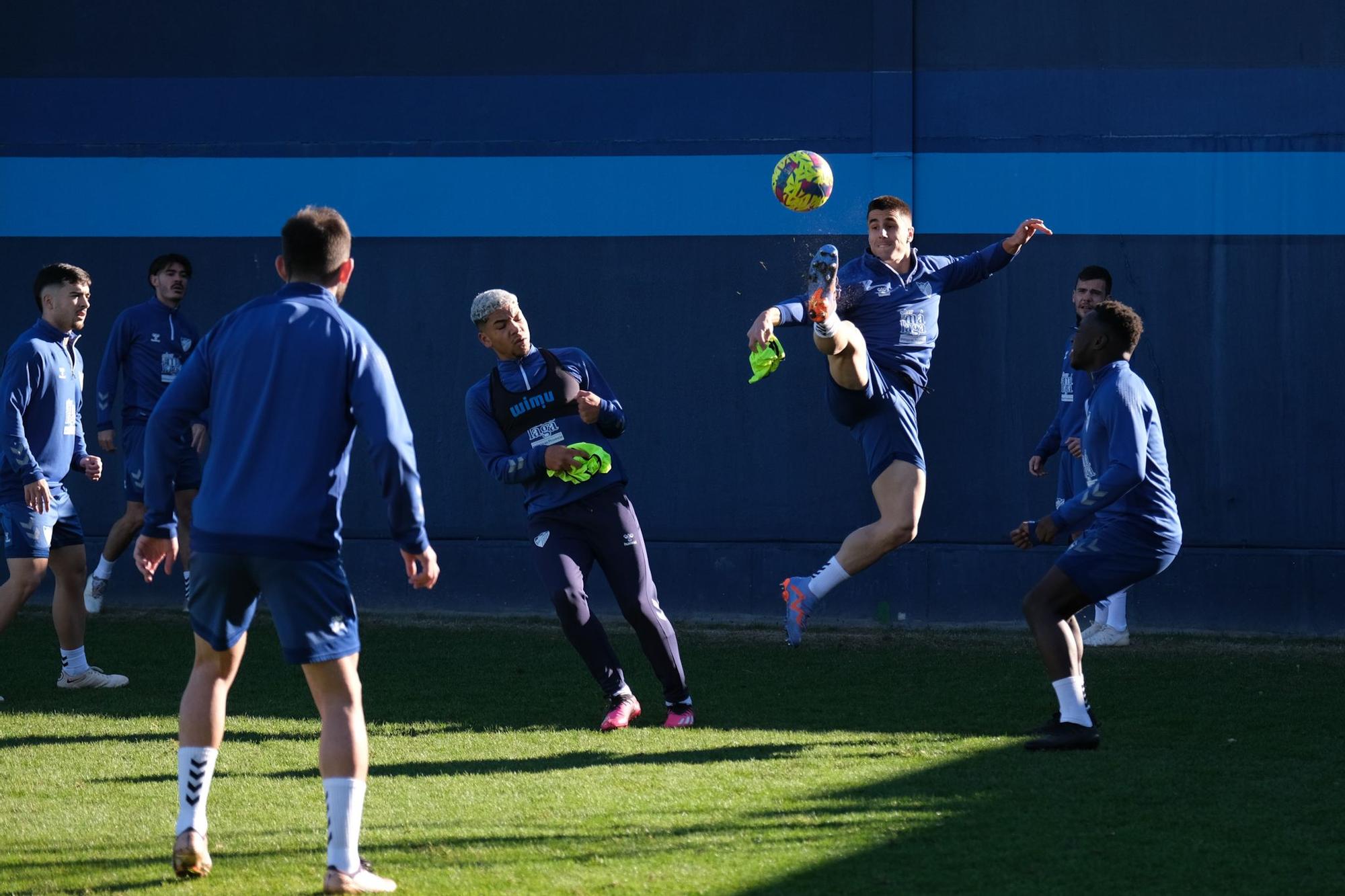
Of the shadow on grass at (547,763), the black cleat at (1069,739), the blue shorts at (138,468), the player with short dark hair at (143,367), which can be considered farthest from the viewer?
the player with short dark hair at (143,367)

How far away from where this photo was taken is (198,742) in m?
4.48

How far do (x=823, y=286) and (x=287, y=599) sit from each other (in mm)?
3470

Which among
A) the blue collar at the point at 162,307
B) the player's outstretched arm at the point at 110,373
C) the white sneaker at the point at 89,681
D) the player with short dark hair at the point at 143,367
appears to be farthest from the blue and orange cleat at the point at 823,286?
the player's outstretched arm at the point at 110,373

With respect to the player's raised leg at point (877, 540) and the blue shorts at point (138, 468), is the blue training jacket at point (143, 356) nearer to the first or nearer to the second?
the blue shorts at point (138, 468)

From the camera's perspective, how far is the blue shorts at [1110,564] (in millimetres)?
6402

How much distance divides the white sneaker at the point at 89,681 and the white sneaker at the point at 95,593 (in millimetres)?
2439

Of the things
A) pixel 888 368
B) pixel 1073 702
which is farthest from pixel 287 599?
pixel 888 368

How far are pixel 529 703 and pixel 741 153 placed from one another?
15.4 feet

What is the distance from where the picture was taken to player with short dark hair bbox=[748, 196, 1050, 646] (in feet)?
25.0

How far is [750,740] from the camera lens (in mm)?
6652

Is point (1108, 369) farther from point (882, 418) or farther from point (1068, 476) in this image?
point (1068, 476)

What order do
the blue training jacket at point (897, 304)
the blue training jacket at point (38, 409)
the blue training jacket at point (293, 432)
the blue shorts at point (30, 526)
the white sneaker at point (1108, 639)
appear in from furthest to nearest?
the white sneaker at point (1108, 639), the blue training jacket at point (897, 304), the blue shorts at point (30, 526), the blue training jacket at point (38, 409), the blue training jacket at point (293, 432)

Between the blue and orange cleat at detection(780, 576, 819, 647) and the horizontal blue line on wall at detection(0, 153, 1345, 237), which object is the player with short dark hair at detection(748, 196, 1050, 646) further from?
the horizontal blue line on wall at detection(0, 153, 1345, 237)

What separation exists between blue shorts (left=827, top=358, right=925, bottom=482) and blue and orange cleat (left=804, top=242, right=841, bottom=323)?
0.72 m
